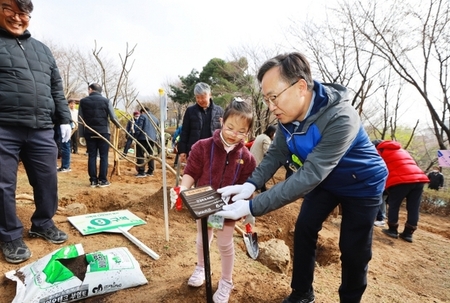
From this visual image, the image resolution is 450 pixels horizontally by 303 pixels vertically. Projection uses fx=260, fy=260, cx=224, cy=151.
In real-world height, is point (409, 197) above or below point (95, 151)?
above

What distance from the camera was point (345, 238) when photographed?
164 cm

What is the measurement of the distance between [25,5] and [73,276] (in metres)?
2.05

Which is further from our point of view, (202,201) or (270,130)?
(270,130)

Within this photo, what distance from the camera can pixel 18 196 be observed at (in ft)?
10.5

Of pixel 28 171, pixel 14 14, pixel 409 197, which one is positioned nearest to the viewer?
pixel 14 14

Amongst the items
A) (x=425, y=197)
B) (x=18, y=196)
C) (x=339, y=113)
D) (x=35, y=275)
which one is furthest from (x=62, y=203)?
(x=425, y=197)

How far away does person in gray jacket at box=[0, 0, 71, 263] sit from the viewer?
2018 millimetres

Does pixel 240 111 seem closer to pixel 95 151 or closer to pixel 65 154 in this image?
pixel 95 151

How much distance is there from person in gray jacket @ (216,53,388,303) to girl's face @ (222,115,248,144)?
0.25m

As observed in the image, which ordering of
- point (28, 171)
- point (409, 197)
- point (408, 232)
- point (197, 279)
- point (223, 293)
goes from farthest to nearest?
point (408, 232) → point (409, 197) → point (28, 171) → point (197, 279) → point (223, 293)

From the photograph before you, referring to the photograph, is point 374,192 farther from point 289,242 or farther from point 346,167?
point 289,242

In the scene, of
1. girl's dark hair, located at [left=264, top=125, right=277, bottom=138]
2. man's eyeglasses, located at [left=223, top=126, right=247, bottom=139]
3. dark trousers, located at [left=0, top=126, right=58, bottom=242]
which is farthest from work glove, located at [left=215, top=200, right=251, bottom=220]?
girl's dark hair, located at [left=264, top=125, right=277, bottom=138]

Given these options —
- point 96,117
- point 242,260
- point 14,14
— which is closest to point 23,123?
point 14,14

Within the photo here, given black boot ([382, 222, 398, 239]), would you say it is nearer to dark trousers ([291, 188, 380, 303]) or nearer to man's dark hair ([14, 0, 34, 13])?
dark trousers ([291, 188, 380, 303])
